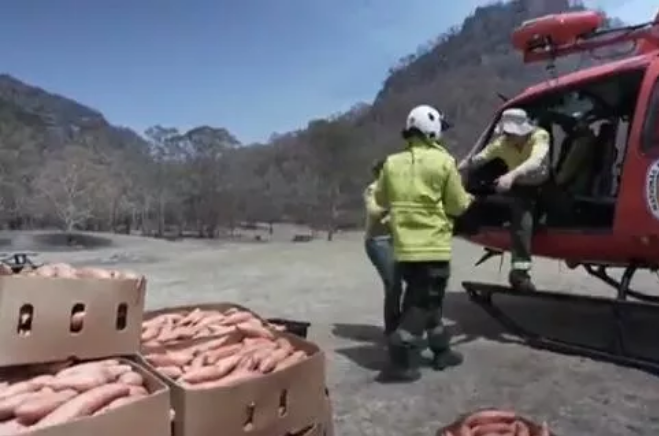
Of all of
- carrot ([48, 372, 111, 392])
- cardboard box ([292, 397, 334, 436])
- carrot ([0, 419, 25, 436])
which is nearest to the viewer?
carrot ([0, 419, 25, 436])

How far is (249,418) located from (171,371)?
0.42 m

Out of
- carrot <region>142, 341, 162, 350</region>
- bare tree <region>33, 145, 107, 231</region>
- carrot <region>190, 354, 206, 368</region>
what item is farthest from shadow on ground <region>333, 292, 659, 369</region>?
bare tree <region>33, 145, 107, 231</region>

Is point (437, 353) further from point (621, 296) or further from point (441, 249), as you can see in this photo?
point (621, 296)

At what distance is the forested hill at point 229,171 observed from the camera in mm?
26094

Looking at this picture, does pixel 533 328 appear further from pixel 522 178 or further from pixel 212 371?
pixel 212 371

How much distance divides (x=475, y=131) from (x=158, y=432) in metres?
25.9

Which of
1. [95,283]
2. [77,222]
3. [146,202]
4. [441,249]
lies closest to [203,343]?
[95,283]

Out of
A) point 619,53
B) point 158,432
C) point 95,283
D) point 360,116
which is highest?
point 360,116

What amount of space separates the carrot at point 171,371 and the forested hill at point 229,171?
14.9 m

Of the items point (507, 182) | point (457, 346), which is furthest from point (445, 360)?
point (507, 182)

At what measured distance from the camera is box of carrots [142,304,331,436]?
2.83m

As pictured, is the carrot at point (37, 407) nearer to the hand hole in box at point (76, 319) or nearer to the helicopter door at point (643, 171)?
the hand hole in box at point (76, 319)

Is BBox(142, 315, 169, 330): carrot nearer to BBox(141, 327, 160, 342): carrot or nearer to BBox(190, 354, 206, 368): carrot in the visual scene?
BBox(141, 327, 160, 342): carrot

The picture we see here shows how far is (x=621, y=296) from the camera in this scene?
6.07 m
